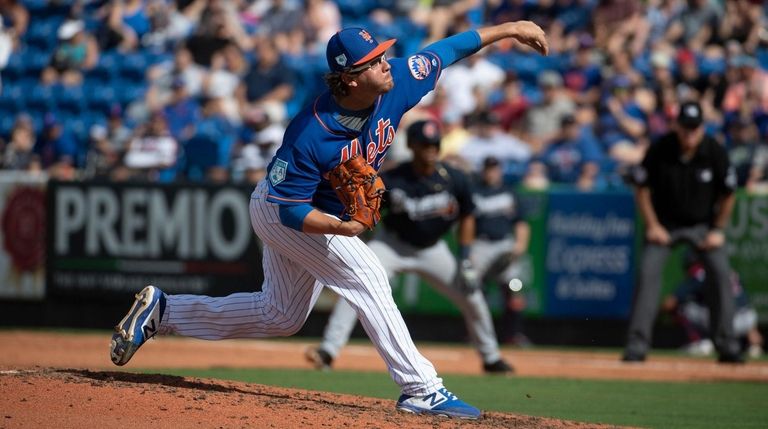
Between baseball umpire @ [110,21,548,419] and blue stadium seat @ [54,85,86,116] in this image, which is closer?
baseball umpire @ [110,21,548,419]

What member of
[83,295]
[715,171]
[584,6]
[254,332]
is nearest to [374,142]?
[254,332]

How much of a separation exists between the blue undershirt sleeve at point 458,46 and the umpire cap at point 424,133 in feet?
9.36

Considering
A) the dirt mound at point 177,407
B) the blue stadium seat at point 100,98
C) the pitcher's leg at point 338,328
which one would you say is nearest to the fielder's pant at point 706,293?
the pitcher's leg at point 338,328

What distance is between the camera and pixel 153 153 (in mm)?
15891

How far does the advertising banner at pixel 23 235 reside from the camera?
15.0 metres

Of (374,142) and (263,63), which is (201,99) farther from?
(374,142)

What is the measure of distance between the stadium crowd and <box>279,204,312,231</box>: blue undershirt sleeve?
7.87 m

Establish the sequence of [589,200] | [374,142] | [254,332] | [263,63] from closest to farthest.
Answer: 1. [374,142]
2. [254,332]
3. [589,200]
4. [263,63]

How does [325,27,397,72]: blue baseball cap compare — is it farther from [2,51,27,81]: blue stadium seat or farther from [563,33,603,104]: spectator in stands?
[2,51,27,81]: blue stadium seat

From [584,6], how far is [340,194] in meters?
11.2

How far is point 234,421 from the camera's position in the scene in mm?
5840

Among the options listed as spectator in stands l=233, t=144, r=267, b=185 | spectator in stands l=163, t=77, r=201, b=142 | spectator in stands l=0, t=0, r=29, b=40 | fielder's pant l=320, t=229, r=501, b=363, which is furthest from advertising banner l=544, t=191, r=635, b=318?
spectator in stands l=0, t=0, r=29, b=40

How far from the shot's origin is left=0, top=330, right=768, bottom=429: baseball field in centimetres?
601

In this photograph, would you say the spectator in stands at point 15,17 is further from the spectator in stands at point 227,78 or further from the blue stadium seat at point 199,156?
the blue stadium seat at point 199,156
